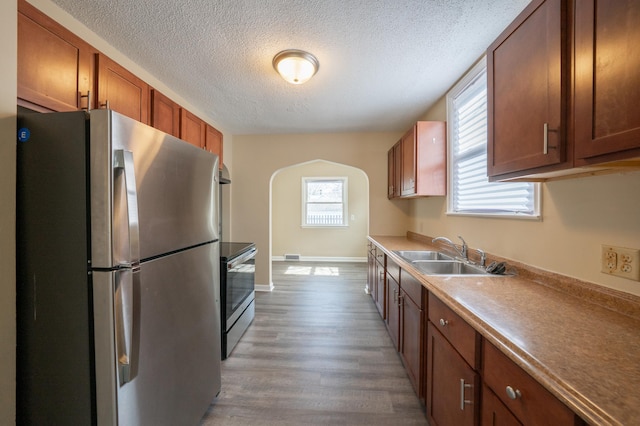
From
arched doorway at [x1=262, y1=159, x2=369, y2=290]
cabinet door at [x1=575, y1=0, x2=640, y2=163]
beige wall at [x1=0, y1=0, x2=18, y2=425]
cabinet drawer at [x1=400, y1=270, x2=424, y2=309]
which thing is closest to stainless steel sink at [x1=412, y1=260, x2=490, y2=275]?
cabinet drawer at [x1=400, y1=270, x2=424, y2=309]

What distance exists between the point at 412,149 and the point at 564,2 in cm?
178

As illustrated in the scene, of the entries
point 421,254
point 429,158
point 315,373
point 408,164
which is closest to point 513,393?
point 315,373

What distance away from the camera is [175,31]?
5.69 feet

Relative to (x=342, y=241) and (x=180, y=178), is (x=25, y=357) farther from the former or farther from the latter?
(x=342, y=241)

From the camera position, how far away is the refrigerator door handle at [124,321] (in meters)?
0.97

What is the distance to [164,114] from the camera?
7.75 ft

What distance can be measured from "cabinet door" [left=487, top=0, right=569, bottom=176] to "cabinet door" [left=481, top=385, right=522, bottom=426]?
0.93 metres

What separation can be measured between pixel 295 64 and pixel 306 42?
0.20 meters

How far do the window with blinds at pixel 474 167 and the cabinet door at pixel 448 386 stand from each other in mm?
954

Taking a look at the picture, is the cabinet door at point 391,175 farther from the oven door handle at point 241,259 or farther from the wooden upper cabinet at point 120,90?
the wooden upper cabinet at point 120,90

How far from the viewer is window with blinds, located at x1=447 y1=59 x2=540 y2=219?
1.66 meters

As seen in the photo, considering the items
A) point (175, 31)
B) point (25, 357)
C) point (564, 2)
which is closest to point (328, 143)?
point (175, 31)

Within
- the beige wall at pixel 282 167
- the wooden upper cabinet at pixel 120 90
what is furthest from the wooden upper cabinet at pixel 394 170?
the wooden upper cabinet at pixel 120 90

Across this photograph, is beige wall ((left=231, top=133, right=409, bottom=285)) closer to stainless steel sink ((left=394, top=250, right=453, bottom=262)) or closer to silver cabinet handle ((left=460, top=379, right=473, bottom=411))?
stainless steel sink ((left=394, top=250, right=453, bottom=262))
